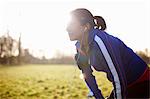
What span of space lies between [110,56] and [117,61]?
76mm

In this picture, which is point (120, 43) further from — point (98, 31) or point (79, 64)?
point (79, 64)

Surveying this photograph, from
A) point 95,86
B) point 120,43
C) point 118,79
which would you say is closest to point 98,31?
point 120,43

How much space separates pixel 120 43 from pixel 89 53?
0.29m

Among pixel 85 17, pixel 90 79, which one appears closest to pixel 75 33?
pixel 85 17

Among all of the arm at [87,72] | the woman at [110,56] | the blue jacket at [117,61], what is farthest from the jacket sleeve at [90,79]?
the blue jacket at [117,61]

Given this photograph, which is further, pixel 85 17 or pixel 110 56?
pixel 85 17

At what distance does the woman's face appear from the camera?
3.43m

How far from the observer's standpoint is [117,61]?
3166 millimetres

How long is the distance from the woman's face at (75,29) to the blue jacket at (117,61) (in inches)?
5.6

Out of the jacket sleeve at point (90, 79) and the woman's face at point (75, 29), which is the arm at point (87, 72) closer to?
the jacket sleeve at point (90, 79)

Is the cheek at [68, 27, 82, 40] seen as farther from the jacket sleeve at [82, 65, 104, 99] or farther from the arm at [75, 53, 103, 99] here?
the jacket sleeve at [82, 65, 104, 99]

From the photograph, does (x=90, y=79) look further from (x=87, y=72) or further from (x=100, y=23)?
(x=100, y=23)

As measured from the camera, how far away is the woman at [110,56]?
3.15m

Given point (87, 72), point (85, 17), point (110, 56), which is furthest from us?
point (87, 72)
